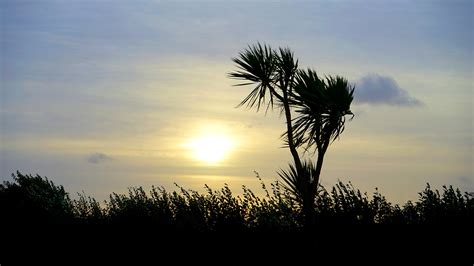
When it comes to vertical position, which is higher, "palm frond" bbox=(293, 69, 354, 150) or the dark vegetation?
"palm frond" bbox=(293, 69, 354, 150)

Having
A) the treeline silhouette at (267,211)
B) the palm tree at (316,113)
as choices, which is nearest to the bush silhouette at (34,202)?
the treeline silhouette at (267,211)

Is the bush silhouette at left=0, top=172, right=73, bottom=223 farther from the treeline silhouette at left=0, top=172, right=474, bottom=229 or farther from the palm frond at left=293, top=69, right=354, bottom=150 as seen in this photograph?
the palm frond at left=293, top=69, right=354, bottom=150

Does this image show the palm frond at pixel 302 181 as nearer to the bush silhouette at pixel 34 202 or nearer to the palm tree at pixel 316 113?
the palm tree at pixel 316 113

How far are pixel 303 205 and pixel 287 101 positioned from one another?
2.48 metres

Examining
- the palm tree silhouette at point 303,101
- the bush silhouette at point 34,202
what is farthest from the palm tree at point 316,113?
the bush silhouette at point 34,202

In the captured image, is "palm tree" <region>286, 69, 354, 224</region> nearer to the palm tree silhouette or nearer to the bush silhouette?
the palm tree silhouette

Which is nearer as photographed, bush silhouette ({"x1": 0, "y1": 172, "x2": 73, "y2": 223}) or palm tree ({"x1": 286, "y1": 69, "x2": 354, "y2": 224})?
palm tree ({"x1": 286, "y1": 69, "x2": 354, "y2": 224})

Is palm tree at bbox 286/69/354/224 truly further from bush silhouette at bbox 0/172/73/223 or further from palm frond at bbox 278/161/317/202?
bush silhouette at bbox 0/172/73/223

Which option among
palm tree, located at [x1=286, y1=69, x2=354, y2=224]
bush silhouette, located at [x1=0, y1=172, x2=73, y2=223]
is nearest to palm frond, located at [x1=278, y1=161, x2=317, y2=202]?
palm tree, located at [x1=286, y1=69, x2=354, y2=224]

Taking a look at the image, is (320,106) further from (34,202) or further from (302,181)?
(34,202)

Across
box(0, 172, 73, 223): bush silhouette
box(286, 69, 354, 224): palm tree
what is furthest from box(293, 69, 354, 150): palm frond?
box(0, 172, 73, 223): bush silhouette

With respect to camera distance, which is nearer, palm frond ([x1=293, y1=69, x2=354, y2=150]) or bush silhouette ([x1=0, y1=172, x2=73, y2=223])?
palm frond ([x1=293, y1=69, x2=354, y2=150])

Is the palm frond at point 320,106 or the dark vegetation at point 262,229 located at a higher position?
the palm frond at point 320,106

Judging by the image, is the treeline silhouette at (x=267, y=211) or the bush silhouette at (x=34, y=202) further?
the bush silhouette at (x=34, y=202)
